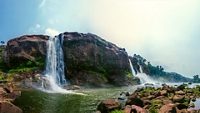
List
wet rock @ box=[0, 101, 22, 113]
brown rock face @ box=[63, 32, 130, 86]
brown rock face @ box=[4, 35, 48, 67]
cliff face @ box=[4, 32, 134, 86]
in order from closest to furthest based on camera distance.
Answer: wet rock @ box=[0, 101, 22, 113]
cliff face @ box=[4, 32, 134, 86]
brown rock face @ box=[63, 32, 130, 86]
brown rock face @ box=[4, 35, 48, 67]

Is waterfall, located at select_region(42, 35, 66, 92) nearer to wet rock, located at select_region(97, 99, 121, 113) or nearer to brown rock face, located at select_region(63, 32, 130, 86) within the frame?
brown rock face, located at select_region(63, 32, 130, 86)

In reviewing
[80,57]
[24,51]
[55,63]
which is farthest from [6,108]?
[24,51]

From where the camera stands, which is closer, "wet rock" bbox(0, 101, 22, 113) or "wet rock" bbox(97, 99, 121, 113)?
"wet rock" bbox(0, 101, 22, 113)

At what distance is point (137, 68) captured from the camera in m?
134

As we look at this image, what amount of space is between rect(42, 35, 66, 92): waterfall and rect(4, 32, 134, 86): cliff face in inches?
55.1

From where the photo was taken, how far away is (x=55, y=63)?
101750 mm

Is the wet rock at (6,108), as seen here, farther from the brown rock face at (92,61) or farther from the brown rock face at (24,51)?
the brown rock face at (24,51)

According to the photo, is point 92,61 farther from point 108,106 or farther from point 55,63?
point 108,106

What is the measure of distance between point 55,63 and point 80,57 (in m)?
8.41

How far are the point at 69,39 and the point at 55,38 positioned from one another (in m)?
4.39

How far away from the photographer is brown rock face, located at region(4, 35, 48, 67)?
103625mm

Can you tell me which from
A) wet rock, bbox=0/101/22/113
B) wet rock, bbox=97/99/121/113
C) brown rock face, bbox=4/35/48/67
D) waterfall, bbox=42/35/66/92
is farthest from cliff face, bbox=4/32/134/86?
wet rock, bbox=0/101/22/113

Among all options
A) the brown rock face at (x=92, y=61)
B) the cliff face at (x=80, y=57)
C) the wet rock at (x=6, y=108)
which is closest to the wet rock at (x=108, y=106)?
the wet rock at (x=6, y=108)

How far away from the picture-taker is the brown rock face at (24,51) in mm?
103625
